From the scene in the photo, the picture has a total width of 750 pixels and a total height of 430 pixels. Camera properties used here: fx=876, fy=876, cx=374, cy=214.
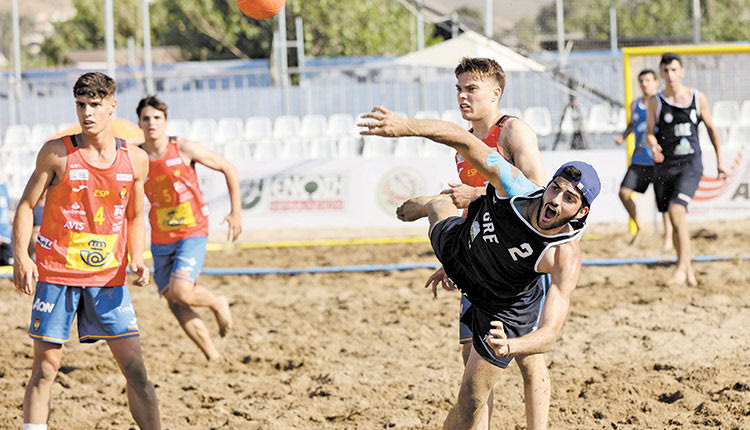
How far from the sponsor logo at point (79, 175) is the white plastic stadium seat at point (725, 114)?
11501 mm

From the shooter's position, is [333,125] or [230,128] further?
[230,128]

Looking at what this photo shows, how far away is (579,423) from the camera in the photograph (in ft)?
16.4

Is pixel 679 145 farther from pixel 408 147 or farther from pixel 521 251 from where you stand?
pixel 408 147

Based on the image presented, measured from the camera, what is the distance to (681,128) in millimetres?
8586

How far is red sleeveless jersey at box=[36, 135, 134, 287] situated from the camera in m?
4.49

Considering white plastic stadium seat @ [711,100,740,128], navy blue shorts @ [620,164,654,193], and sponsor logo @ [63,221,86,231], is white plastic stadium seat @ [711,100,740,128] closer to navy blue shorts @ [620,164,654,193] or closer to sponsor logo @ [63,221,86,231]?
navy blue shorts @ [620,164,654,193]

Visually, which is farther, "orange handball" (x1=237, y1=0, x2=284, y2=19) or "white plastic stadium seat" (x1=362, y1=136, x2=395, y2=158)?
"white plastic stadium seat" (x1=362, y1=136, x2=395, y2=158)

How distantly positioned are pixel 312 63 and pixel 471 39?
17871 mm

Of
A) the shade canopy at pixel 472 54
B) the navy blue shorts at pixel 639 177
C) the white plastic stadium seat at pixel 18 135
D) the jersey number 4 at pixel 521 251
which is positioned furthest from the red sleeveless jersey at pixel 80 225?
the white plastic stadium seat at pixel 18 135

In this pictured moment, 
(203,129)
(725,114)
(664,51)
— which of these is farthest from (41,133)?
(725,114)

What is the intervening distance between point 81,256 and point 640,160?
7.14 meters

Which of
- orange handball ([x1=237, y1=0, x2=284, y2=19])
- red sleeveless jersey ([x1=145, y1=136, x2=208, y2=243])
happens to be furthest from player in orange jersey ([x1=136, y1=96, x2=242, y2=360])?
orange handball ([x1=237, y1=0, x2=284, y2=19])

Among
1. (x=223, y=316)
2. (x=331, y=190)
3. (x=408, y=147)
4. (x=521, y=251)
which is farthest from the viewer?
(x=408, y=147)

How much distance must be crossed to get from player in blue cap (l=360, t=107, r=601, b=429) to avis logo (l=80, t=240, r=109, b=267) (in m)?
1.75
